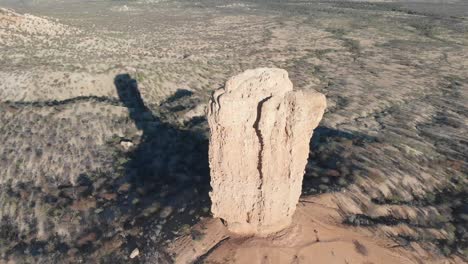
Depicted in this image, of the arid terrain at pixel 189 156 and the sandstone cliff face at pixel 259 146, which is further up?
the sandstone cliff face at pixel 259 146

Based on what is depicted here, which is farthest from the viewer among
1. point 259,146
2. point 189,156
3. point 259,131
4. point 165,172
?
point 189,156

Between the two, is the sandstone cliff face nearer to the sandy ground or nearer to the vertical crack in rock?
the vertical crack in rock

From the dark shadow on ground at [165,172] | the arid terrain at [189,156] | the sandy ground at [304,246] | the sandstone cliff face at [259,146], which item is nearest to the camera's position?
the sandstone cliff face at [259,146]

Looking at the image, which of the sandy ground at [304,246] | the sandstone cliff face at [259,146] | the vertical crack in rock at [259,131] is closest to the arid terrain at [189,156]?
the sandy ground at [304,246]

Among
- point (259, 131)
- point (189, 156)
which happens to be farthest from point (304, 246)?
point (189, 156)

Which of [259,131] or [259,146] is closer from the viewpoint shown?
[259,131]

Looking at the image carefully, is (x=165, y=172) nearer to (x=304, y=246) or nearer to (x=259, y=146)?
(x=259, y=146)

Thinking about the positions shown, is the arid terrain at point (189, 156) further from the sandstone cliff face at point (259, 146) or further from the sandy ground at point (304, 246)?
the sandstone cliff face at point (259, 146)
